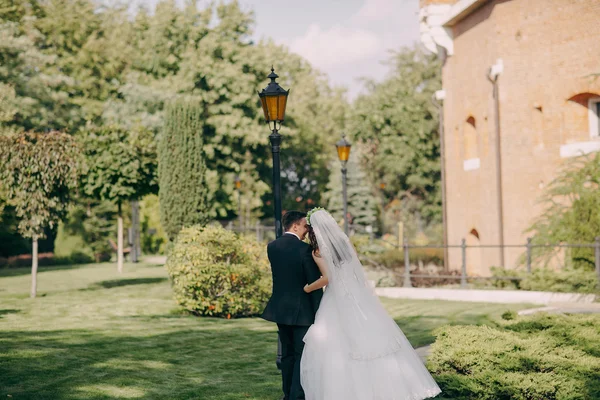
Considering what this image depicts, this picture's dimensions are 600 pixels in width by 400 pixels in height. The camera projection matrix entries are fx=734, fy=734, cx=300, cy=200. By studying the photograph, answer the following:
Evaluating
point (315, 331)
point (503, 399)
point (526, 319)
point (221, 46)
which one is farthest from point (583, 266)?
point (221, 46)

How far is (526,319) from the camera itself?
949 centimetres

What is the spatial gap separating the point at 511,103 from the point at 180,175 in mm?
9241

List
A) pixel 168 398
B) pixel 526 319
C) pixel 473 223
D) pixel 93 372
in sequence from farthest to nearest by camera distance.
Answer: pixel 473 223
pixel 526 319
pixel 93 372
pixel 168 398

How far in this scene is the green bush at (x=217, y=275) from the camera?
13883 millimetres

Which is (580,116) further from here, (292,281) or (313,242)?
(292,281)

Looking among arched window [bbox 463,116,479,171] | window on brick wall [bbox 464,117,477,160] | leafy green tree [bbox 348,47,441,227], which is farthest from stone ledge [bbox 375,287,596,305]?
leafy green tree [bbox 348,47,441,227]

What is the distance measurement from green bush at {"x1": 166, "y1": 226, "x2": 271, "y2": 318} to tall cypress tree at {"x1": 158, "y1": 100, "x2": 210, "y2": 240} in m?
4.85

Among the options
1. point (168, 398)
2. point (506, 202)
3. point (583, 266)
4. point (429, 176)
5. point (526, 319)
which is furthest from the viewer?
point (429, 176)

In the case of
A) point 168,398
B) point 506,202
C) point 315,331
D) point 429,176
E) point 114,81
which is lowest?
point 168,398

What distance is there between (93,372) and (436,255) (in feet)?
76.5

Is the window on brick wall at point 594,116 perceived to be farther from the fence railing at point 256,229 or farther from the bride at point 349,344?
the bride at point 349,344

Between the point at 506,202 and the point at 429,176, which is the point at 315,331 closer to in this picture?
the point at 506,202

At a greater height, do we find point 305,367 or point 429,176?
point 429,176

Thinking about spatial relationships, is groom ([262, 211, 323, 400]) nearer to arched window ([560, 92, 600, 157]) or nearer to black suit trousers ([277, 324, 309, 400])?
black suit trousers ([277, 324, 309, 400])
